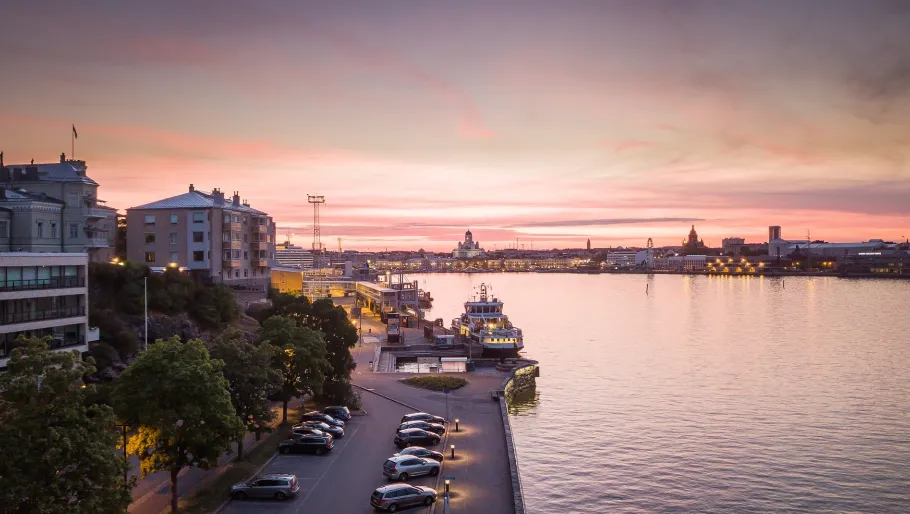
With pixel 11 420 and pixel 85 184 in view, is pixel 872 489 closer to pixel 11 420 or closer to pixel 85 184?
pixel 11 420

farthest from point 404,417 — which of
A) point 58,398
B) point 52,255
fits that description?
point 58,398

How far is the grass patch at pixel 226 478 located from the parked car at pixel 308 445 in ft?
1.78

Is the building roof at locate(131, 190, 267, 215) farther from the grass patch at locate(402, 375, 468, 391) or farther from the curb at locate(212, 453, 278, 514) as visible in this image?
the curb at locate(212, 453, 278, 514)

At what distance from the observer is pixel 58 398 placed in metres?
15.2

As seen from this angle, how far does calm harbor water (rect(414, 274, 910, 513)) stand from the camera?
3030cm

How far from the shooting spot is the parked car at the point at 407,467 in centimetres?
2489

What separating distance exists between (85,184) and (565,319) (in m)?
76.2

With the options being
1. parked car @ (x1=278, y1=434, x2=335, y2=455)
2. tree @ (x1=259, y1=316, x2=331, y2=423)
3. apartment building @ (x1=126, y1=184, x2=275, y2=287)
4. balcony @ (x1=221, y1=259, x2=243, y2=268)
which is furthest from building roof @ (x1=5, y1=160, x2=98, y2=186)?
parked car @ (x1=278, y1=434, x2=335, y2=455)

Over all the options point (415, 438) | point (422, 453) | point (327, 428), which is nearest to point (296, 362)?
point (327, 428)

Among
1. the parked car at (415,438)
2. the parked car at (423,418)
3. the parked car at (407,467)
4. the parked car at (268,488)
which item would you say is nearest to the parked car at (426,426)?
the parked car at (415,438)

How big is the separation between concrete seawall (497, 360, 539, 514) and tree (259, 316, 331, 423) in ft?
30.2

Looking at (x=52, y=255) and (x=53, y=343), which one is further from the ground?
(x=52, y=255)

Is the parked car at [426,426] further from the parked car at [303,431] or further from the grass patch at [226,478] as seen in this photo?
the grass patch at [226,478]

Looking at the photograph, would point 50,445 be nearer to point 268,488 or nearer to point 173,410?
point 173,410
